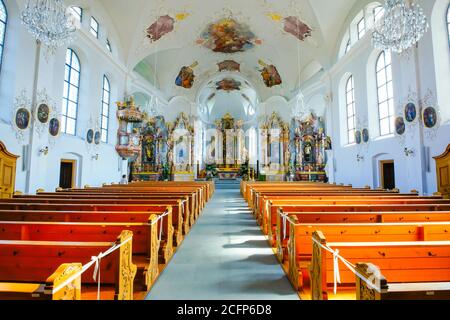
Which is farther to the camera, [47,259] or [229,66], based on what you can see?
[229,66]

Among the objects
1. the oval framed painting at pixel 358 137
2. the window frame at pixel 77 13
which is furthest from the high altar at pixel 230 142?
the window frame at pixel 77 13

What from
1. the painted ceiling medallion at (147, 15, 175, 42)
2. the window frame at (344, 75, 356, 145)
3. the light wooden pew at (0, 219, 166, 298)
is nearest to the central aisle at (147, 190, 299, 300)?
the light wooden pew at (0, 219, 166, 298)

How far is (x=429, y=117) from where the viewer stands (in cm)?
707

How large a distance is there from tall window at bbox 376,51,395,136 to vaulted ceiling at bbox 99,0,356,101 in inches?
134

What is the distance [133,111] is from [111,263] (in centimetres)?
1046

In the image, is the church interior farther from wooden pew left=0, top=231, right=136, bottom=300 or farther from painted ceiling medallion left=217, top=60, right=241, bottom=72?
painted ceiling medallion left=217, top=60, right=241, bottom=72

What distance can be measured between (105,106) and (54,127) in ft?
13.4

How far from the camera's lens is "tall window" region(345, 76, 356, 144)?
38.6ft

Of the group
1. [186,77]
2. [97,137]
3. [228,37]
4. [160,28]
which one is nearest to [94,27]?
[160,28]

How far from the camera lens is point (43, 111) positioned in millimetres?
7848

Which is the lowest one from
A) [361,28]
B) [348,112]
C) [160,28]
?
[348,112]

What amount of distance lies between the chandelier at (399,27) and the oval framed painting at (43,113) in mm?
9102

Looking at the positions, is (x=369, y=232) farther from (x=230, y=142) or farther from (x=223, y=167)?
(x=230, y=142)
